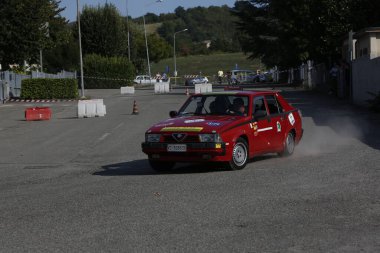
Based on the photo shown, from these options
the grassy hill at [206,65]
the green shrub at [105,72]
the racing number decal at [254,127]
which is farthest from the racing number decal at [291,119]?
the grassy hill at [206,65]

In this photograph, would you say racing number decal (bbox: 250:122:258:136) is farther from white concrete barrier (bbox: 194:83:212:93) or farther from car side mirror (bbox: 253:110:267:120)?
white concrete barrier (bbox: 194:83:212:93)

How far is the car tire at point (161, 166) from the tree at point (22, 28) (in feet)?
127

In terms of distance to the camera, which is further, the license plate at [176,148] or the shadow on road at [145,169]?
the shadow on road at [145,169]

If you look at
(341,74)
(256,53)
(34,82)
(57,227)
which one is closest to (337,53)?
(341,74)

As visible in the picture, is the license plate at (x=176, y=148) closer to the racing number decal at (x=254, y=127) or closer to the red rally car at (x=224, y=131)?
the red rally car at (x=224, y=131)

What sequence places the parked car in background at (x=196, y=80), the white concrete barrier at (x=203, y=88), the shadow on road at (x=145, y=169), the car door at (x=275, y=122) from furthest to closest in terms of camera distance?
the parked car in background at (x=196, y=80) → the white concrete barrier at (x=203, y=88) → the car door at (x=275, y=122) → the shadow on road at (x=145, y=169)

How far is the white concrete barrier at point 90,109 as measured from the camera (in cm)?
3234

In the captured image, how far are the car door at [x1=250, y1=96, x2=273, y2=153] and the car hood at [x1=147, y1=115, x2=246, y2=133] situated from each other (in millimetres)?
380

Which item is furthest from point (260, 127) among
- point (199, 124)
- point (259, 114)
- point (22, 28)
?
point (22, 28)

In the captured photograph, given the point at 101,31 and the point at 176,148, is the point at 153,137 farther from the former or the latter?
the point at 101,31

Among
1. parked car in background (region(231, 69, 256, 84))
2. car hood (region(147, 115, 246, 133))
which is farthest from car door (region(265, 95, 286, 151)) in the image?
parked car in background (region(231, 69, 256, 84))

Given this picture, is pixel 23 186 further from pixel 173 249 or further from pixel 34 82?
pixel 34 82

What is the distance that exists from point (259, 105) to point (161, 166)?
233cm

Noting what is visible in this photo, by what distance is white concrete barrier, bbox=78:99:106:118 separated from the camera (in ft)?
106
